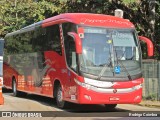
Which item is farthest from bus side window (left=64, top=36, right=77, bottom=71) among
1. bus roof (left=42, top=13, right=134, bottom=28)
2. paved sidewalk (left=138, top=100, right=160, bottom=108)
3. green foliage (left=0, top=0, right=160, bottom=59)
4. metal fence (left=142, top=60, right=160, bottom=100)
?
green foliage (left=0, top=0, right=160, bottom=59)

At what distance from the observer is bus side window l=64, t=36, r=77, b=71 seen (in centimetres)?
1446

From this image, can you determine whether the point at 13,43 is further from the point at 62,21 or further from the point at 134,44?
the point at 134,44

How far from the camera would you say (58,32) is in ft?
52.8

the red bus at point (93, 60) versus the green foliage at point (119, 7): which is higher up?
the green foliage at point (119, 7)

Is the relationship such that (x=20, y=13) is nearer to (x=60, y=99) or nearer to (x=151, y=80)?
(x=151, y=80)

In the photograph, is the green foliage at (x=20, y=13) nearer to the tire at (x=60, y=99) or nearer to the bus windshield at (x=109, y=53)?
the tire at (x=60, y=99)

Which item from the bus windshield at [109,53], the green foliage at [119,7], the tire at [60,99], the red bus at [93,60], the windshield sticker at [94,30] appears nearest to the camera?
the red bus at [93,60]

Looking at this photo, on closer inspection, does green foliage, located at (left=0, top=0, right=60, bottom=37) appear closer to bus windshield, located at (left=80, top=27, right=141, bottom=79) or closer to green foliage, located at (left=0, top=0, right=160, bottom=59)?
green foliage, located at (left=0, top=0, right=160, bottom=59)

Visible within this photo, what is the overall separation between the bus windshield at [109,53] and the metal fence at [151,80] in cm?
528

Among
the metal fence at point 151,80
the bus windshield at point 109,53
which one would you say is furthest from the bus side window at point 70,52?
the metal fence at point 151,80

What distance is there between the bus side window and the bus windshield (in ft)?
1.32

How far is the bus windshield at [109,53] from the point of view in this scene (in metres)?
14.2

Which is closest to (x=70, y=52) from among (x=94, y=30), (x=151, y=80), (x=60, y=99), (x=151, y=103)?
(x=94, y=30)

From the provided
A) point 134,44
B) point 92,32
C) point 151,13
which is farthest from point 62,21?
point 151,13
